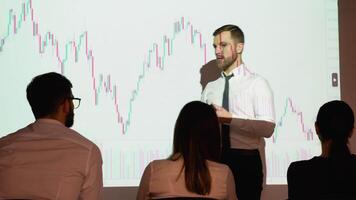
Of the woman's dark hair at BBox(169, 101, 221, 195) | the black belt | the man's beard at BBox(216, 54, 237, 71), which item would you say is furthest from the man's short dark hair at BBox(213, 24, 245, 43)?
the woman's dark hair at BBox(169, 101, 221, 195)

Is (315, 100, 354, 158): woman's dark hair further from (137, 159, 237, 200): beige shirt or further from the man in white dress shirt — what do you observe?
the man in white dress shirt

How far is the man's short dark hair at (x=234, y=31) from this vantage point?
3203 mm

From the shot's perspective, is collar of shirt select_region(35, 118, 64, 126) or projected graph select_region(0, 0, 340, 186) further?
projected graph select_region(0, 0, 340, 186)

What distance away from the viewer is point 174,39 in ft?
10.7

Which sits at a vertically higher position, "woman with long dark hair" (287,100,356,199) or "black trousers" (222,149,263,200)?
"woman with long dark hair" (287,100,356,199)

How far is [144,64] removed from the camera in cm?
321

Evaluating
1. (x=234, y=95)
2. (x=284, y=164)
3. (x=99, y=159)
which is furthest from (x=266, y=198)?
(x=99, y=159)

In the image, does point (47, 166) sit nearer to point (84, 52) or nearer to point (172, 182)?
point (172, 182)

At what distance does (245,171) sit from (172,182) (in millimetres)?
1124

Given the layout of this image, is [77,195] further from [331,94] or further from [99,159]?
[331,94]

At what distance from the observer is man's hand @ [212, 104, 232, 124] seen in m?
2.98

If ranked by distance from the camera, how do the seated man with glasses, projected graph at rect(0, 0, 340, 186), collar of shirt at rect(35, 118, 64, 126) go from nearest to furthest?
the seated man with glasses, collar of shirt at rect(35, 118, 64, 126), projected graph at rect(0, 0, 340, 186)

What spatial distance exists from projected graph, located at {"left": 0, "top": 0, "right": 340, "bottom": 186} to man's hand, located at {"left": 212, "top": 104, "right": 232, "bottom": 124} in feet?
0.72

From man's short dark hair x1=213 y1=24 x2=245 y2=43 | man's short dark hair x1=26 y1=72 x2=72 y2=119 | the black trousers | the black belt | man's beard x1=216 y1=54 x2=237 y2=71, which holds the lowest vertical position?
the black trousers
